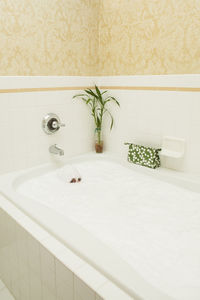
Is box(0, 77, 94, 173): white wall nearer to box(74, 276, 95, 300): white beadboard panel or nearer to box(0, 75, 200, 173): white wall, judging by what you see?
box(0, 75, 200, 173): white wall

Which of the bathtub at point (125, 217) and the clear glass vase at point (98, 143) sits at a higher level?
the clear glass vase at point (98, 143)

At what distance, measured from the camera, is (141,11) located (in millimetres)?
1969

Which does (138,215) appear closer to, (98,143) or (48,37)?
(98,143)

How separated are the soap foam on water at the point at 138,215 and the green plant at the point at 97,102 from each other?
0.42 m

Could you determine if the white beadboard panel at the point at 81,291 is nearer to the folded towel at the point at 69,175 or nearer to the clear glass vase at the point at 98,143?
the folded towel at the point at 69,175

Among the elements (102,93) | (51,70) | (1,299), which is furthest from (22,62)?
(1,299)

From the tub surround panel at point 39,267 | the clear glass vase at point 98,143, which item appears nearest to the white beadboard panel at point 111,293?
the tub surround panel at point 39,267

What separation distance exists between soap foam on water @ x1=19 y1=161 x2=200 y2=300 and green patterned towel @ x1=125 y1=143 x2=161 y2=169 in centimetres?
10

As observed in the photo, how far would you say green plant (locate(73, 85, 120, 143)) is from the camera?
229 centimetres

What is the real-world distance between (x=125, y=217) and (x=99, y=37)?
1665 millimetres

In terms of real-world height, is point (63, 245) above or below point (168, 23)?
below

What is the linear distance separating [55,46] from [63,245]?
5.15 ft

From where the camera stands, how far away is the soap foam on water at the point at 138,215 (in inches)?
43.6

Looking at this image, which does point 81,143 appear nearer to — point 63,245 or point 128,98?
point 128,98
